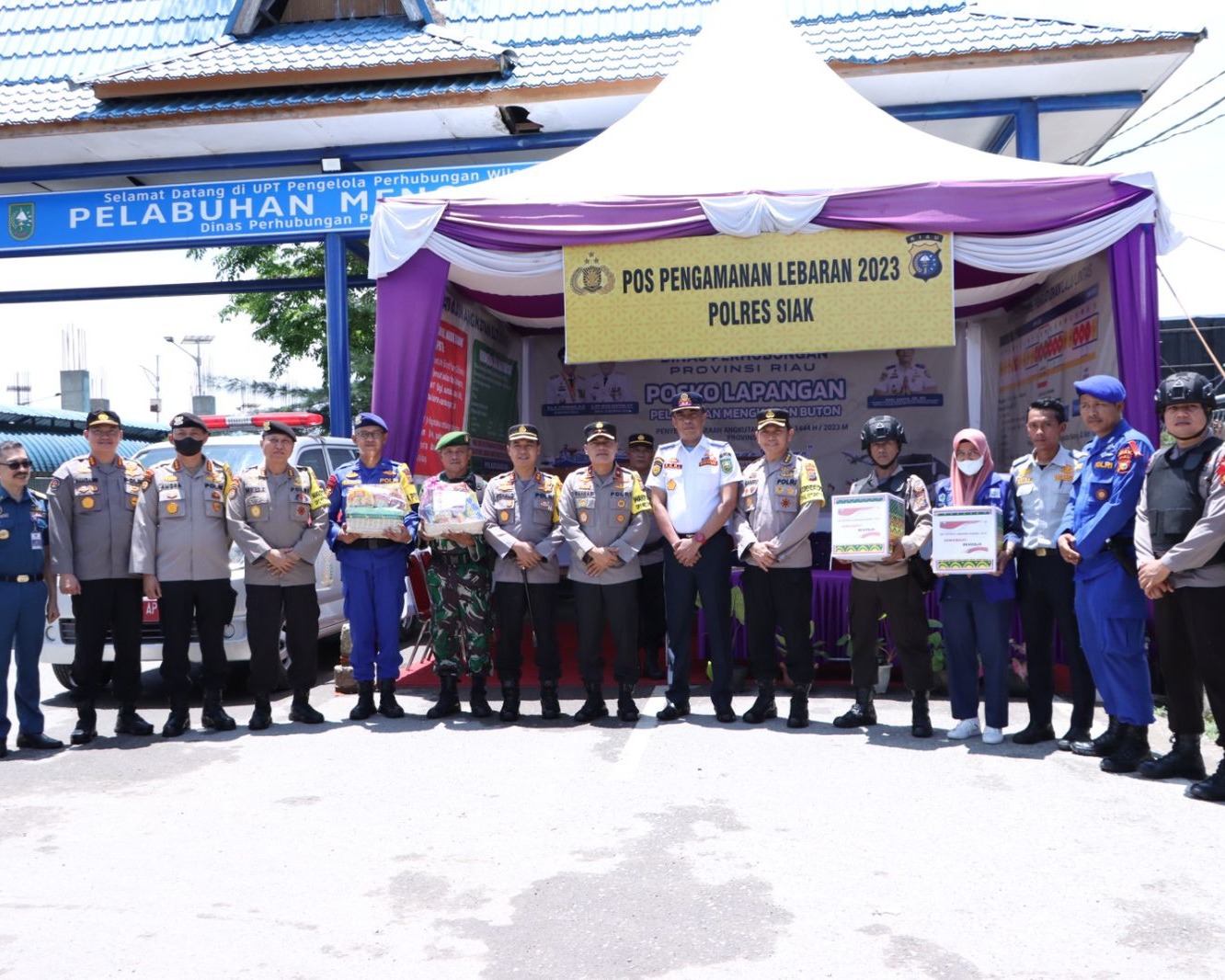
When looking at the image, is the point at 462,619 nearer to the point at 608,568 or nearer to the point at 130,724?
the point at 608,568

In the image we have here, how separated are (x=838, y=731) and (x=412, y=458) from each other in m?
3.27

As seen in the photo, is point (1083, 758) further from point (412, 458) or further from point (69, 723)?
point (69, 723)

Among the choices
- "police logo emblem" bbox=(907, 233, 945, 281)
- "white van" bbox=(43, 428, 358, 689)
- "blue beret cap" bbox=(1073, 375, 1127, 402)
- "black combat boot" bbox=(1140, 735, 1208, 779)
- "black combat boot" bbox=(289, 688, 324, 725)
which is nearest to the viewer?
"black combat boot" bbox=(1140, 735, 1208, 779)

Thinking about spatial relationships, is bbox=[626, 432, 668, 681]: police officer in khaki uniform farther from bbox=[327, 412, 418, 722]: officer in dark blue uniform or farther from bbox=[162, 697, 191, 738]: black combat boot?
bbox=[162, 697, 191, 738]: black combat boot

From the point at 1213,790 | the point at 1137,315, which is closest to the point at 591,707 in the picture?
the point at 1213,790

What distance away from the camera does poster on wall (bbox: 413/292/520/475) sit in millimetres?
7883

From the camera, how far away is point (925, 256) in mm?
6758

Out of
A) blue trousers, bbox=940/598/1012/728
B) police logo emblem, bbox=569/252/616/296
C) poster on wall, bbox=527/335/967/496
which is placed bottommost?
blue trousers, bbox=940/598/1012/728

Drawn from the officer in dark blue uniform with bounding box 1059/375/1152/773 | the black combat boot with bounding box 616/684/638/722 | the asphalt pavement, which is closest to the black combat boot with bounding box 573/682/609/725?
the black combat boot with bounding box 616/684/638/722

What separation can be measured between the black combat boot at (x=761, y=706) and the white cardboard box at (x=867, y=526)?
87cm

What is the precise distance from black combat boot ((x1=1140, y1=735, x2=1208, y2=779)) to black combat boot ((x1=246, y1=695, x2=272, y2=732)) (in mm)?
4623

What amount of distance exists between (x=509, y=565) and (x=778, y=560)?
5.13ft

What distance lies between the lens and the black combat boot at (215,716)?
6164mm

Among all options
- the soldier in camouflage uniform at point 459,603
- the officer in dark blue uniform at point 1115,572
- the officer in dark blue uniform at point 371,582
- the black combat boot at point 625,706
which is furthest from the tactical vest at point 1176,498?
the officer in dark blue uniform at point 371,582
